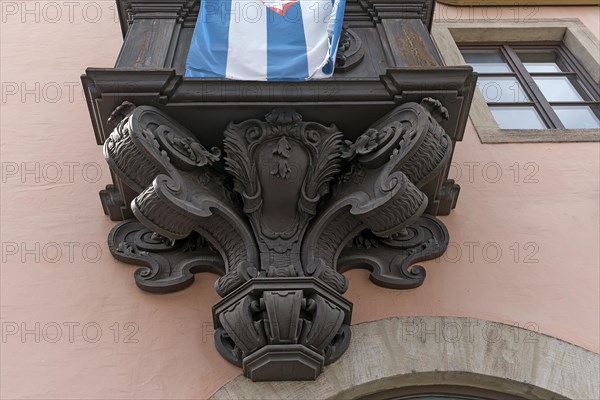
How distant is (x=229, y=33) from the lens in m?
5.62

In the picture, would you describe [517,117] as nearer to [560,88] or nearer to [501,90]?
[501,90]

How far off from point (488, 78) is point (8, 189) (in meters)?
4.57

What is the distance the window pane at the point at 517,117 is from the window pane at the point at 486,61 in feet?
2.78

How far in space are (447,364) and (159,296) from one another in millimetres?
1796

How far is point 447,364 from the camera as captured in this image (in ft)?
15.7

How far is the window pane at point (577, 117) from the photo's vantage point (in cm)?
749

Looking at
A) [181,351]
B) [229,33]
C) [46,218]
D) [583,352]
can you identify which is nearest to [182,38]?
[229,33]

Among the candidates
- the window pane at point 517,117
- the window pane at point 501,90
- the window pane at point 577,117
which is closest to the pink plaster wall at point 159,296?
the window pane at point 517,117

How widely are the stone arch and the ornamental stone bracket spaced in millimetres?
107

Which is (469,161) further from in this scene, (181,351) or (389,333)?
(181,351)
